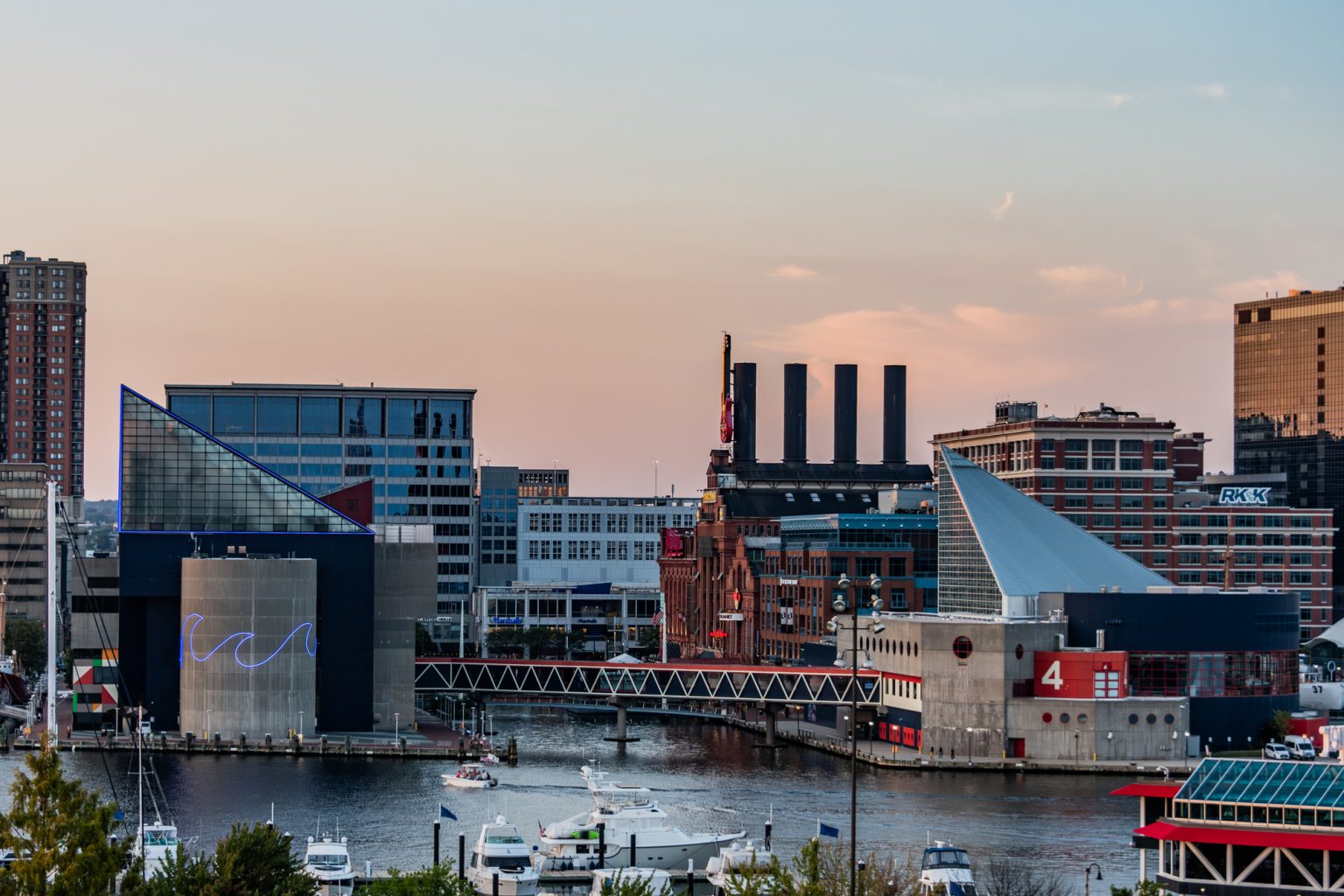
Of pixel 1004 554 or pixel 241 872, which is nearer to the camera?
pixel 241 872

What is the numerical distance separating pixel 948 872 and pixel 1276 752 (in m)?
52.7

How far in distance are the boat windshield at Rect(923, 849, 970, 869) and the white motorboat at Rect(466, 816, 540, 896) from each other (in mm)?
15464

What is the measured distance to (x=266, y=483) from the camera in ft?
461

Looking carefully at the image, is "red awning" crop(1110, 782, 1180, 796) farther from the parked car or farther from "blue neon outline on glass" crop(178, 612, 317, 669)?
"blue neon outline on glass" crop(178, 612, 317, 669)

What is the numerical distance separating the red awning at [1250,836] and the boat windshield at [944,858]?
10151 mm

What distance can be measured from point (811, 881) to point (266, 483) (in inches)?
3176

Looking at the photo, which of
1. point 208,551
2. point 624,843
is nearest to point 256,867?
point 624,843

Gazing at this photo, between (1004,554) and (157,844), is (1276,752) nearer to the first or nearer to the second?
(1004,554)

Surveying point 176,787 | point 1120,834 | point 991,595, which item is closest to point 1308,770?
point 1120,834

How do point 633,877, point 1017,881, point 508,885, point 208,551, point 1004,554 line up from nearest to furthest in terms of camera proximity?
1. point 633,877
2. point 1017,881
3. point 508,885
4. point 208,551
5. point 1004,554

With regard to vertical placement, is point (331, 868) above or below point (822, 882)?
below

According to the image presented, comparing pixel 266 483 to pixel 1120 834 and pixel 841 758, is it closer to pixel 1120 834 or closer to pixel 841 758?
pixel 841 758

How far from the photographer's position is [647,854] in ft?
Answer: 301

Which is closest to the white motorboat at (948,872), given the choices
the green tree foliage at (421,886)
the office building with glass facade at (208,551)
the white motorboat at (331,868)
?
the green tree foliage at (421,886)
